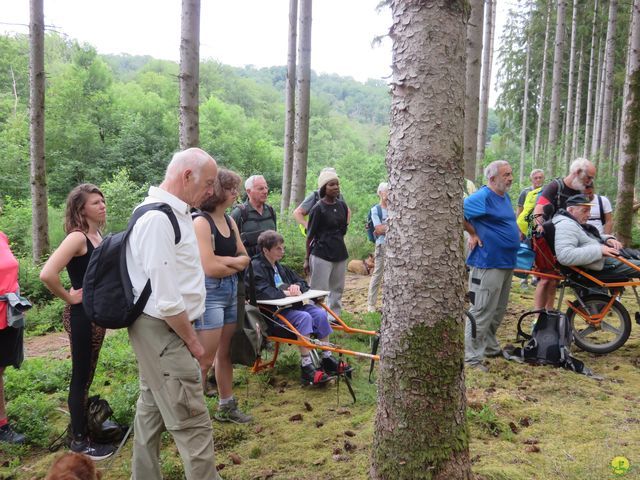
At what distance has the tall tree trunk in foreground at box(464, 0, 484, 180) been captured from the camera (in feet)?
25.1

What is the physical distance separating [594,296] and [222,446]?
14.0ft

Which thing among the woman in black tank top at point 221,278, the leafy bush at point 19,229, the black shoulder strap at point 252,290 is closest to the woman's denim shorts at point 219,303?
the woman in black tank top at point 221,278

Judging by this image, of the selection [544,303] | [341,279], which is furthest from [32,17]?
[544,303]

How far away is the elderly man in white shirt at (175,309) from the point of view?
2.37 m

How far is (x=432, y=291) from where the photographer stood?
243 cm

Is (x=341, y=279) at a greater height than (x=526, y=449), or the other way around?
(x=341, y=279)

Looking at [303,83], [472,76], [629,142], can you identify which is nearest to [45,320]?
[303,83]

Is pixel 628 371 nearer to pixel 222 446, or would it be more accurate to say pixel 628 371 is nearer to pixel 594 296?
pixel 594 296

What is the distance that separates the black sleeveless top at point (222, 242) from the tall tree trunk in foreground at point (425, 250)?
1.61 meters

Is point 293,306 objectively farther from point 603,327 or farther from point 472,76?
point 472,76

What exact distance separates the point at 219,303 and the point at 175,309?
4.65 feet

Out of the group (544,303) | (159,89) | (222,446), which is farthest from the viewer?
(159,89)

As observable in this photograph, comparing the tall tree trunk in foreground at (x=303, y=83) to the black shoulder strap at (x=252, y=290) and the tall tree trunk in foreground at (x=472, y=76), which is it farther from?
the black shoulder strap at (x=252, y=290)

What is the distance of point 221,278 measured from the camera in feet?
12.4
